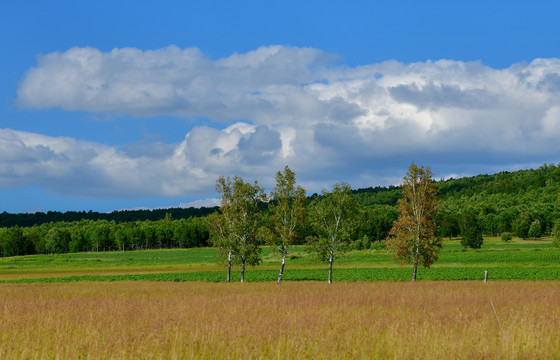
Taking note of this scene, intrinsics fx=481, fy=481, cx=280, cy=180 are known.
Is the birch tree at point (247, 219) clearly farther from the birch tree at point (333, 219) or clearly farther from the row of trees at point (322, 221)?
the birch tree at point (333, 219)

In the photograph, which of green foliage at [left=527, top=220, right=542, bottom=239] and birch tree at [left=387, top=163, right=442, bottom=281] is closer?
birch tree at [left=387, top=163, right=442, bottom=281]

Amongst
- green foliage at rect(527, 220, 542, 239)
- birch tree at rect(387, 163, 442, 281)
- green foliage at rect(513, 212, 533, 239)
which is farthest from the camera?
green foliage at rect(513, 212, 533, 239)

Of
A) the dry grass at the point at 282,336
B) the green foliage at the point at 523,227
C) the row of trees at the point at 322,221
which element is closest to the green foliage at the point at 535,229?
the green foliage at the point at 523,227

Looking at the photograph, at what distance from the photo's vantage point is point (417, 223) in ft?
147

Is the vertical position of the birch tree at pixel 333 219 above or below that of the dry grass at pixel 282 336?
above

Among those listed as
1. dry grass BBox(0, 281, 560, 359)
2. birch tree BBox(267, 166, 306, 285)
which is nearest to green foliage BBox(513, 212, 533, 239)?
birch tree BBox(267, 166, 306, 285)

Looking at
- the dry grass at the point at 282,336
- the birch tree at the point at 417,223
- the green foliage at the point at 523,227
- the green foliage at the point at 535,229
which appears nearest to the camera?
the dry grass at the point at 282,336

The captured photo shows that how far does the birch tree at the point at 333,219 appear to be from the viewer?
45531 mm

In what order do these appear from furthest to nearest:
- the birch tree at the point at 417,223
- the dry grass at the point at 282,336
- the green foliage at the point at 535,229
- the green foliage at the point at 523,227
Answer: the green foliage at the point at 523,227, the green foliage at the point at 535,229, the birch tree at the point at 417,223, the dry grass at the point at 282,336

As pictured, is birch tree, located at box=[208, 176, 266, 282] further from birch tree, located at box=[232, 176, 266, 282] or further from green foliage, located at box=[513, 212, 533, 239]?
green foliage, located at box=[513, 212, 533, 239]

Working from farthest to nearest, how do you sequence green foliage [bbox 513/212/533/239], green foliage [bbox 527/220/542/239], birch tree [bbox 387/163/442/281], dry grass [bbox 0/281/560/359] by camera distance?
1. green foliage [bbox 513/212/533/239]
2. green foliage [bbox 527/220/542/239]
3. birch tree [bbox 387/163/442/281]
4. dry grass [bbox 0/281/560/359]

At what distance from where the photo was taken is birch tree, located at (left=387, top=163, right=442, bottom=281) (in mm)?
44531

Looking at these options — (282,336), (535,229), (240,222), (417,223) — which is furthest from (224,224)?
(535,229)

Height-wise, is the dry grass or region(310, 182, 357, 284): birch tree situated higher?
region(310, 182, 357, 284): birch tree
